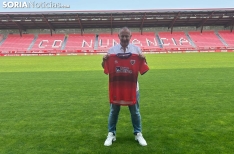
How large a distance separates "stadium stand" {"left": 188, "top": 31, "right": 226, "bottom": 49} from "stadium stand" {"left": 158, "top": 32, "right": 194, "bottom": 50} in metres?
1.49

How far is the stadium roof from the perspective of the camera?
40.7 metres

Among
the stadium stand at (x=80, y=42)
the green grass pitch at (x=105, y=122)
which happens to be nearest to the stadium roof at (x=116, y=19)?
the stadium stand at (x=80, y=42)

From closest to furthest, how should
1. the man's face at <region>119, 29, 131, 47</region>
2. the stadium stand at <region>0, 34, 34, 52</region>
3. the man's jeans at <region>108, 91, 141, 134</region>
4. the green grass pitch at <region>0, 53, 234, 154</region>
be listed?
the man's face at <region>119, 29, 131, 47</region> → the green grass pitch at <region>0, 53, 234, 154</region> → the man's jeans at <region>108, 91, 141, 134</region> → the stadium stand at <region>0, 34, 34, 52</region>

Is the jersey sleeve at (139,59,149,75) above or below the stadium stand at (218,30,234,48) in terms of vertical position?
below

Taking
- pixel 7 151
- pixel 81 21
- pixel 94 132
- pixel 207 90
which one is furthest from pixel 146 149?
pixel 81 21

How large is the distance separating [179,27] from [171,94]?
142ft

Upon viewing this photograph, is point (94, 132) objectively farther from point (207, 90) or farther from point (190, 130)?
point (207, 90)

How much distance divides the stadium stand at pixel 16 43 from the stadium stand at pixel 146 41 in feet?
64.4

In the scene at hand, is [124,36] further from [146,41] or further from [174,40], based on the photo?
[174,40]

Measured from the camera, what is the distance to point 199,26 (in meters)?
47.1

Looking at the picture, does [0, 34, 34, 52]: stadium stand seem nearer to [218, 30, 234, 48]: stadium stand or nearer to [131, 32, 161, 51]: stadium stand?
[131, 32, 161, 51]: stadium stand

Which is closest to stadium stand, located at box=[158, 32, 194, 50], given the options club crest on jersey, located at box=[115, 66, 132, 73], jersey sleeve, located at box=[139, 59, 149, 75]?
jersey sleeve, located at box=[139, 59, 149, 75]

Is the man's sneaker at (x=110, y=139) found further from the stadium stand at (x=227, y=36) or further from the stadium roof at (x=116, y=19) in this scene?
the stadium stand at (x=227, y=36)

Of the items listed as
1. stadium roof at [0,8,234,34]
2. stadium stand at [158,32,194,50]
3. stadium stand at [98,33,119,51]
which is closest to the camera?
stadium roof at [0,8,234,34]
